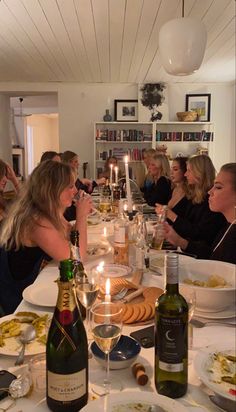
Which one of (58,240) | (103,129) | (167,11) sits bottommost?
(58,240)

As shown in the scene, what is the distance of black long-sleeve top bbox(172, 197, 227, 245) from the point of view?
255 cm

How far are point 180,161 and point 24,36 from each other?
79.0 inches

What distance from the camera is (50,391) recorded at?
0.72m

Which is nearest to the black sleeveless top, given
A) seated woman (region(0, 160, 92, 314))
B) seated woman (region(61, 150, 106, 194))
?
seated woman (region(0, 160, 92, 314))

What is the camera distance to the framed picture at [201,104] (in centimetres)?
634

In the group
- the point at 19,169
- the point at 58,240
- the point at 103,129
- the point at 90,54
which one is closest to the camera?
the point at 58,240

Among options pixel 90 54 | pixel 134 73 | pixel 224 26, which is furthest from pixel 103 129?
pixel 224 26

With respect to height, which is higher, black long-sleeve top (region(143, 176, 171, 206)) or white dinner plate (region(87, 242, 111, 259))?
black long-sleeve top (region(143, 176, 171, 206))

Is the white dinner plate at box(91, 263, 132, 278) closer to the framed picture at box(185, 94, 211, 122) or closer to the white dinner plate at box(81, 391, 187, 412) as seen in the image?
the white dinner plate at box(81, 391, 187, 412)

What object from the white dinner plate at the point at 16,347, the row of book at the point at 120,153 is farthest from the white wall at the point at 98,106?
the white dinner plate at the point at 16,347

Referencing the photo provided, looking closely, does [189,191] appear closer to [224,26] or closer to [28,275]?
[224,26]

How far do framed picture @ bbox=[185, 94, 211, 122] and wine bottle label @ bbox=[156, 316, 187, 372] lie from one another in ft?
19.5

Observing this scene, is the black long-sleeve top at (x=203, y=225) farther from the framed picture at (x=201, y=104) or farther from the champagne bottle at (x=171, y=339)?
the framed picture at (x=201, y=104)

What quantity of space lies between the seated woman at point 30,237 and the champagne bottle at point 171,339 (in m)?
0.96
